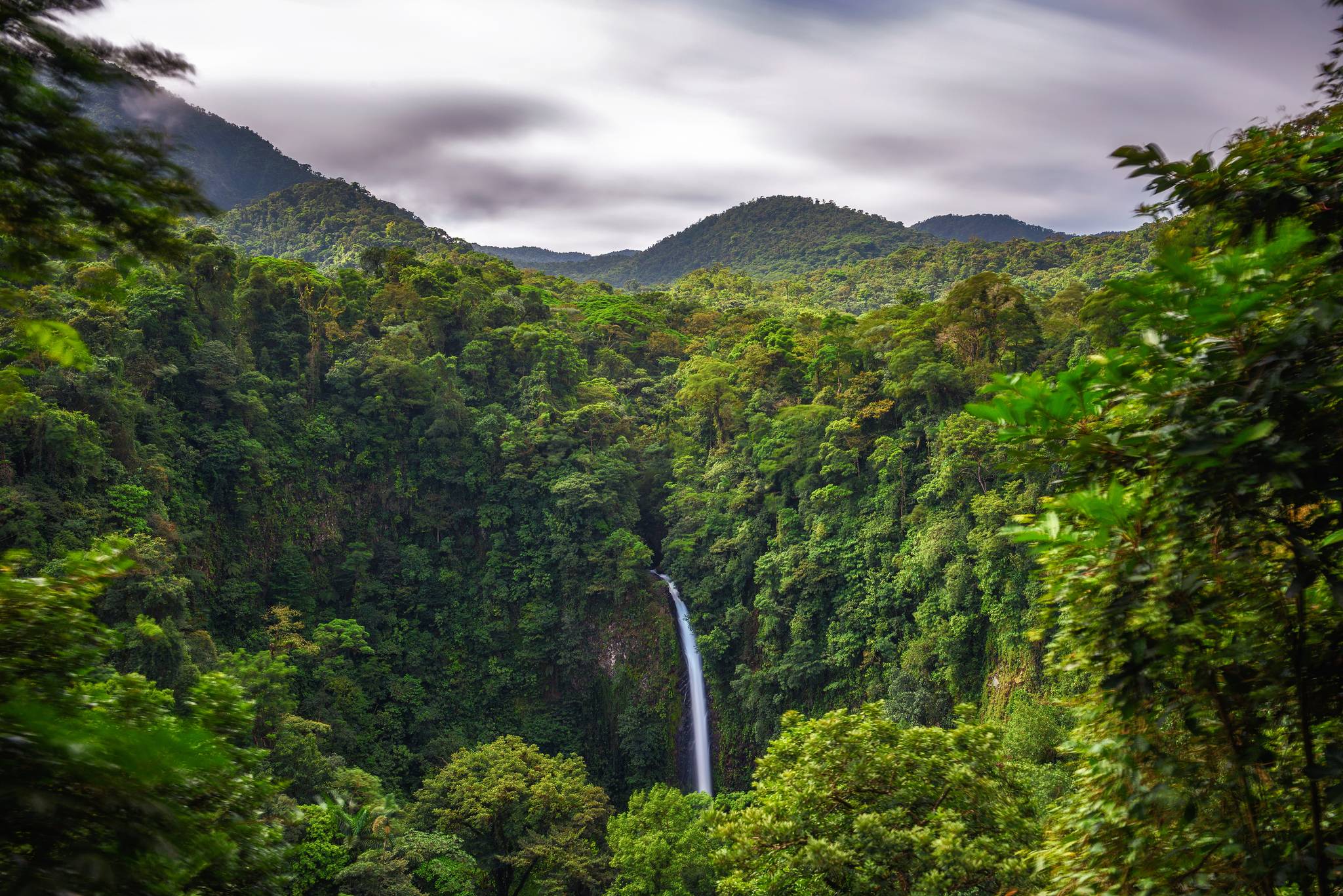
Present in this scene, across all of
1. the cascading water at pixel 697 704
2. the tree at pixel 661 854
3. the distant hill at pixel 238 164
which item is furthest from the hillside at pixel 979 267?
the distant hill at pixel 238 164

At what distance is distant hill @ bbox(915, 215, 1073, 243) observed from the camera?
75.4 m

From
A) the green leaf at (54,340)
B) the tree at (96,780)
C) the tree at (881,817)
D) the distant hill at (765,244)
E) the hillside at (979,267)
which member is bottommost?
the tree at (881,817)

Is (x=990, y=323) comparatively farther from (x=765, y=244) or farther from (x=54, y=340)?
(x=765, y=244)

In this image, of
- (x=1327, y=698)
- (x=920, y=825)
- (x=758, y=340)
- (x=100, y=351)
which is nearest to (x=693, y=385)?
(x=758, y=340)

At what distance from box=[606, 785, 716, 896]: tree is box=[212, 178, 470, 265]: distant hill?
30835 millimetres

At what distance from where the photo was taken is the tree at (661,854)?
10102 millimetres

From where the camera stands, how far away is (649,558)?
1834 cm

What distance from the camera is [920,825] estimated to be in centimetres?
481

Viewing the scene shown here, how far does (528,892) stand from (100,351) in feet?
41.4

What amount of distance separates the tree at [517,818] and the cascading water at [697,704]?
14.9 ft

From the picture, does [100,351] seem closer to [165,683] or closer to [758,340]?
[165,683]

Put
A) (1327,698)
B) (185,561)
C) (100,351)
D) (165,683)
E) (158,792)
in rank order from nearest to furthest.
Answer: (158,792), (1327,698), (165,683), (100,351), (185,561)

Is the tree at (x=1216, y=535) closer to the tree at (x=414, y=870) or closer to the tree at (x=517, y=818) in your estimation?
the tree at (x=414, y=870)

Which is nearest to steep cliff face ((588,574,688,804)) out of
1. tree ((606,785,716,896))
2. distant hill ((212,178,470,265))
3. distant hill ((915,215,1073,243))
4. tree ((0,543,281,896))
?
tree ((606,785,716,896))
